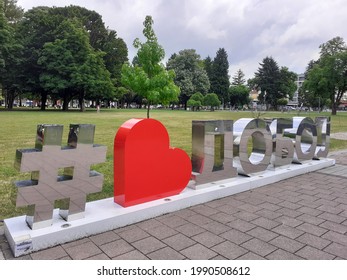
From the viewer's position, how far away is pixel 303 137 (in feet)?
27.2

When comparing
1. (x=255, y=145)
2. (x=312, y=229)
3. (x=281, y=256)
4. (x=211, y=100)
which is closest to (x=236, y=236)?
(x=281, y=256)

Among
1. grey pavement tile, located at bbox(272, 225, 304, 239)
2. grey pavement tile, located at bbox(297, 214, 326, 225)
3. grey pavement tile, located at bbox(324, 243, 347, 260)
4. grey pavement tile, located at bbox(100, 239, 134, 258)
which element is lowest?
grey pavement tile, located at bbox(100, 239, 134, 258)

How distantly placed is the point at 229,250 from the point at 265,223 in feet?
3.50

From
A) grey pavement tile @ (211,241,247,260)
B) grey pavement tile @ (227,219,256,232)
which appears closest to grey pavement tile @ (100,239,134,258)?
grey pavement tile @ (211,241,247,260)

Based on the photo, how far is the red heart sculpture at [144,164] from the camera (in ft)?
14.0

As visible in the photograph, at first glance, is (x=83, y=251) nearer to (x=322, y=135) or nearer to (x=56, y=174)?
(x=56, y=174)

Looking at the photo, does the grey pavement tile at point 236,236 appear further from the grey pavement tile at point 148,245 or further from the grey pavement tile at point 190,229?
the grey pavement tile at point 148,245

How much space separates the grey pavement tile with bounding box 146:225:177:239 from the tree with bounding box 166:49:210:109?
205 ft

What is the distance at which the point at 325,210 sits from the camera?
482 cm

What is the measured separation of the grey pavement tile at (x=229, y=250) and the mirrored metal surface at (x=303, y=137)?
478 centimetres

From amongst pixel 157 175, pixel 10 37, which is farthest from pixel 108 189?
pixel 10 37

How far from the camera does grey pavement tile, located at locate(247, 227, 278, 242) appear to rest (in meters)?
3.75

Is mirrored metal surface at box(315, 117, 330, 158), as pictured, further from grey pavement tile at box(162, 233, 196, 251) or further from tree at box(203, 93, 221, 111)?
tree at box(203, 93, 221, 111)

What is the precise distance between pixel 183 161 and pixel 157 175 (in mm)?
544
